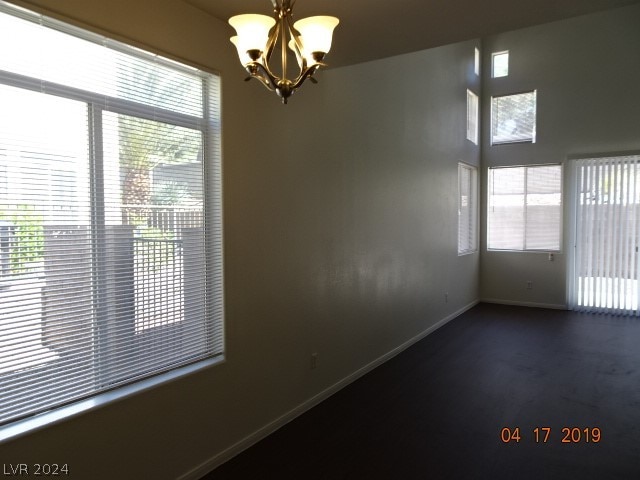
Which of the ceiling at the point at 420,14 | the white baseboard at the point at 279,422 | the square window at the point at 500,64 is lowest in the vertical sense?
the white baseboard at the point at 279,422

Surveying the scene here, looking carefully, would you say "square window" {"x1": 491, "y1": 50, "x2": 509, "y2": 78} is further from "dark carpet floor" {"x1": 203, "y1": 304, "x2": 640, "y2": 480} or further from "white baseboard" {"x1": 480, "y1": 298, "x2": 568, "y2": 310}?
"dark carpet floor" {"x1": 203, "y1": 304, "x2": 640, "y2": 480}

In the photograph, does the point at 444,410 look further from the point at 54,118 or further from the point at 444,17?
the point at 54,118

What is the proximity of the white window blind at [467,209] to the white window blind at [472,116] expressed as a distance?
1.71 feet

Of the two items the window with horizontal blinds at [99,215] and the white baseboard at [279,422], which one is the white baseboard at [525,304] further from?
the window with horizontal blinds at [99,215]

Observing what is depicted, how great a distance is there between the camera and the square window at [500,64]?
7.43 meters

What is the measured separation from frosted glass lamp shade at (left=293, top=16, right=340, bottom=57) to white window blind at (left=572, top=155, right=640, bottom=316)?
6.56 meters

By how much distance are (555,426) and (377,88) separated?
336 centimetres

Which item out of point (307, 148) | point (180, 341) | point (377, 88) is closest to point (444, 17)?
point (307, 148)

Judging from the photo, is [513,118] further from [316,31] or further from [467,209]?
[316,31]

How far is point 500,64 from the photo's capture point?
296 inches

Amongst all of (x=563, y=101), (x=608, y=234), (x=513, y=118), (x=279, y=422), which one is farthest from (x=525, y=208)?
(x=279, y=422)

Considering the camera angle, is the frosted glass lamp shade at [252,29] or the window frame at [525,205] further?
the window frame at [525,205]

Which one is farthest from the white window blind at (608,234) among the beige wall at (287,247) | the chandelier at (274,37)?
the chandelier at (274,37)

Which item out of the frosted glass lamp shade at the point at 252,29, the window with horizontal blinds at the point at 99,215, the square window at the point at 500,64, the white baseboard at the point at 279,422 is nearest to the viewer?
the frosted glass lamp shade at the point at 252,29
